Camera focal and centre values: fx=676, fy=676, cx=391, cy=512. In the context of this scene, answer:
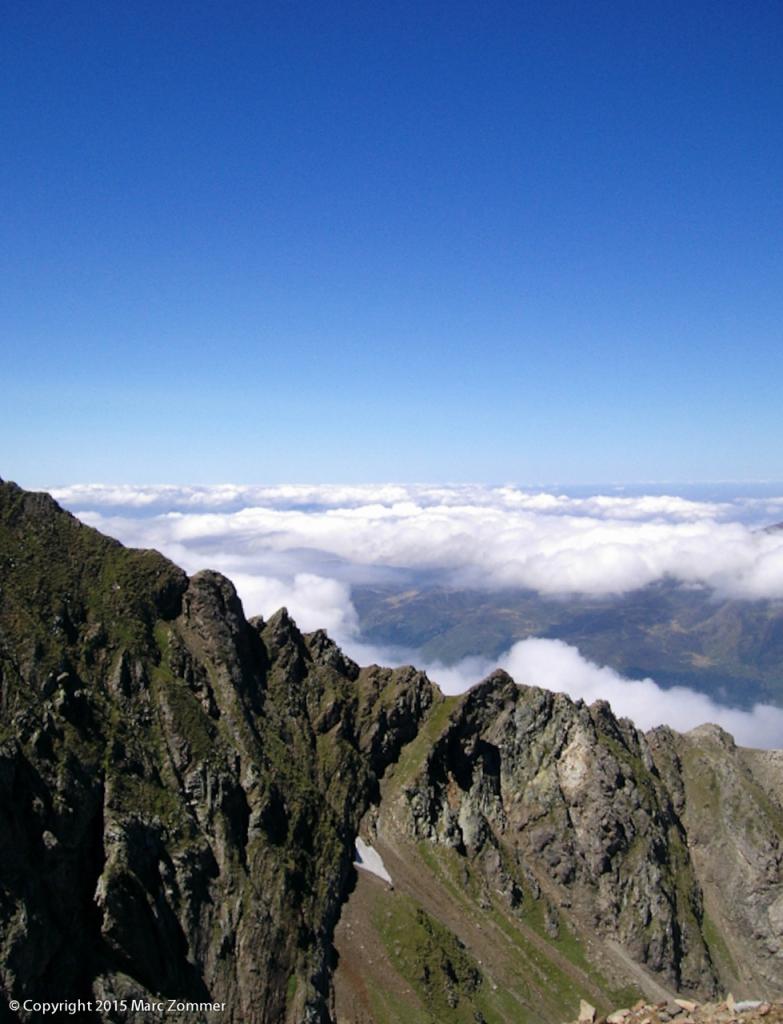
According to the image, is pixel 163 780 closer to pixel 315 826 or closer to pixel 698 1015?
pixel 315 826

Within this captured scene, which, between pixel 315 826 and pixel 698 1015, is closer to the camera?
pixel 698 1015

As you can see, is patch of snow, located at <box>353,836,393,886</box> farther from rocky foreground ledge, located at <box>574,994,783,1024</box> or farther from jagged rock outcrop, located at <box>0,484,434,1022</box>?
rocky foreground ledge, located at <box>574,994,783,1024</box>

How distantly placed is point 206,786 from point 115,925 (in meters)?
28.6

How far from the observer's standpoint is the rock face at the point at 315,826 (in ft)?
313

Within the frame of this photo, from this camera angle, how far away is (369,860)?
453 feet

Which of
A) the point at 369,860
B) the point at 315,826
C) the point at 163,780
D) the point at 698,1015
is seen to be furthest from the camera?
the point at 369,860

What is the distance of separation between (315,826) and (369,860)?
1520 centimetres

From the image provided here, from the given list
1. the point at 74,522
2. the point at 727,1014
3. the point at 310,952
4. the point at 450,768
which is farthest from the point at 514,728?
the point at 727,1014

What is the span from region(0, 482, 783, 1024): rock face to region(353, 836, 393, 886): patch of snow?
1677 millimetres

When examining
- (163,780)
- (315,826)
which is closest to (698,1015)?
(163,780)

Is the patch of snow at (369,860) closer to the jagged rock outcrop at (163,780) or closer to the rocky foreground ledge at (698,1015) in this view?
the jagged rock outcrop at (163,780)

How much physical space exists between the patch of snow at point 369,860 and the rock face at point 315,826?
→ 1677 mm

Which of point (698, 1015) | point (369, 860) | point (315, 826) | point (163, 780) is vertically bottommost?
point (369, 860)

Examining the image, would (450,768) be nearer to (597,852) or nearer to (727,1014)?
(597,852)
